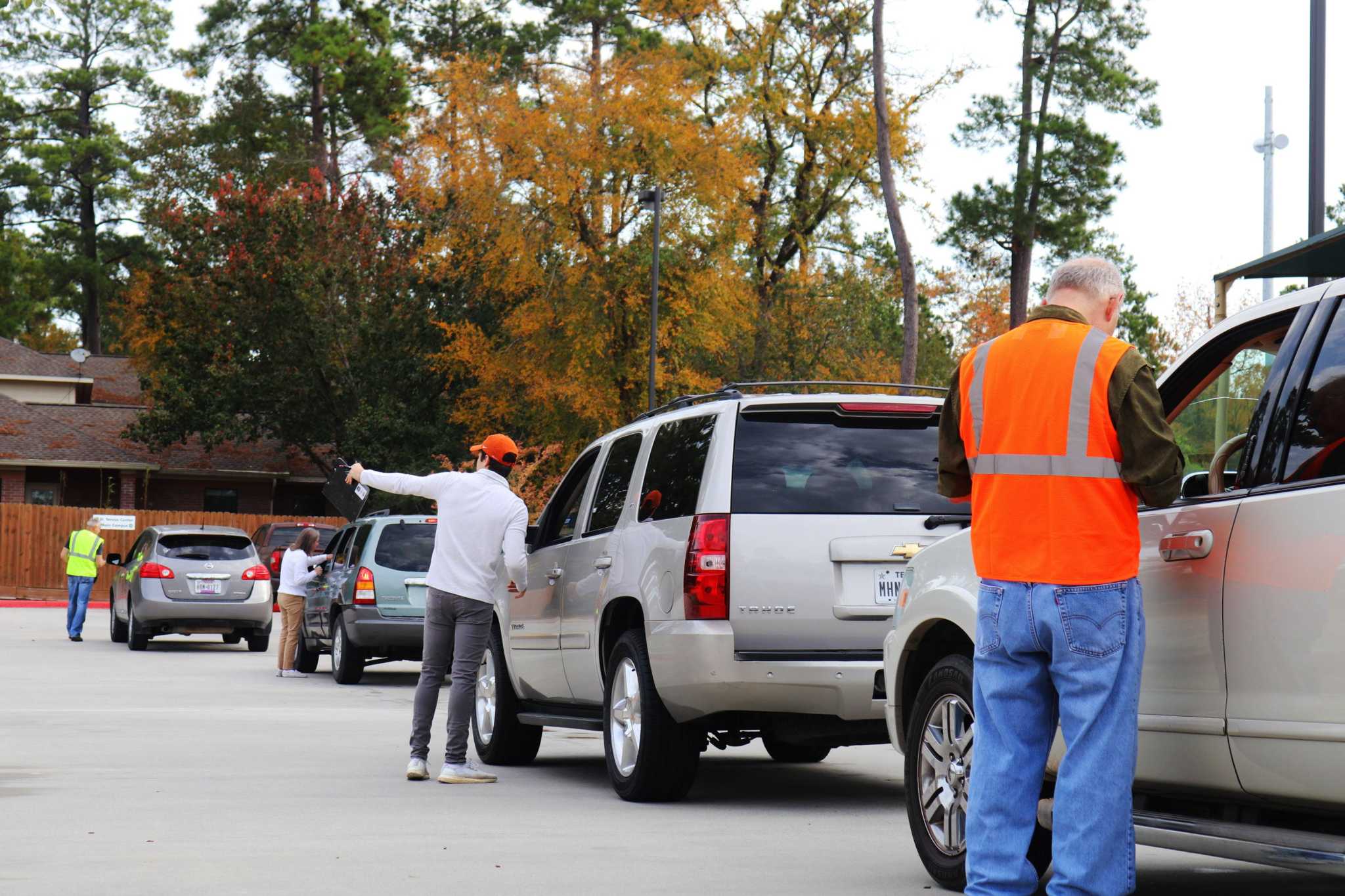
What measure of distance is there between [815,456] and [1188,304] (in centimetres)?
4705

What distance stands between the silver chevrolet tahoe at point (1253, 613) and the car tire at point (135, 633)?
2132 cm

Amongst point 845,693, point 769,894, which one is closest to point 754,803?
point 845,693

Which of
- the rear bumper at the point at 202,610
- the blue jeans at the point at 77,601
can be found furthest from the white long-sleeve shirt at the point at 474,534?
the blue jeans at the point at 77,601

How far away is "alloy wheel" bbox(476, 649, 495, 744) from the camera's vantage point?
1202 centimetres

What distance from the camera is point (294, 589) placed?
854 inches

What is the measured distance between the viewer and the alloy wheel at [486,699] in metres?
12.0

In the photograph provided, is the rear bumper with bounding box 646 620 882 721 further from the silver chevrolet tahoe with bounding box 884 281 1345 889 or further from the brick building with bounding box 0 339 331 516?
the brick building with bounding box 0 339 331 516

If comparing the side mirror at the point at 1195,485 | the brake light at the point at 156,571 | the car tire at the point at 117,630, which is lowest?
the car tire at the point at 117,630

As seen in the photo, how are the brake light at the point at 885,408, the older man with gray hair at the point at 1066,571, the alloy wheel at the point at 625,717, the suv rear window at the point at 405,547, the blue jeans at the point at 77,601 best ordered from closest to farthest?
the older man with gray hair at the point at 1066,571 < the brake light at the point at 885,408 < the alloy wheel at the point at 625,717 < the suv rear window at the point at 405,547 < the blue jeans at the point at 77,601

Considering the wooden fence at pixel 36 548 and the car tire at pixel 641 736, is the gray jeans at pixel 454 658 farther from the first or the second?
the wooden fence at pixel 36 548

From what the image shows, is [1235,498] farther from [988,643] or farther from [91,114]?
[91,114]

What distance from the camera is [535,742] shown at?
39.6 ft

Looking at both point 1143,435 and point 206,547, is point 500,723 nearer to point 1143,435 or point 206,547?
point 1143,435

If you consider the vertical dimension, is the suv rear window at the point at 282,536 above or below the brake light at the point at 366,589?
below
